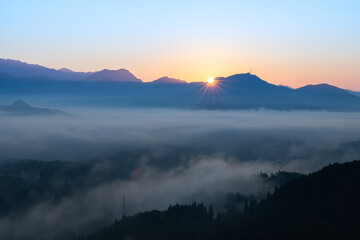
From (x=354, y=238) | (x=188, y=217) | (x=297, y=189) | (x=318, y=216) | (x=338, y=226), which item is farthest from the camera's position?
(x=188, y=217)

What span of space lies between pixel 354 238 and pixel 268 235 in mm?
28910

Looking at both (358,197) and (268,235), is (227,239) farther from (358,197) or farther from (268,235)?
(358,197)

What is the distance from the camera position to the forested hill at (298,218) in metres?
A: 125

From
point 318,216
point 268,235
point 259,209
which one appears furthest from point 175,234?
point 318,216

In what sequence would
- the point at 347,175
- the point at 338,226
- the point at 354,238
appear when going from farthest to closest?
the point at 347,175, the point at 338,226, the point at 354,238

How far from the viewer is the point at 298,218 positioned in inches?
5359

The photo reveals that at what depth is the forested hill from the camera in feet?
410

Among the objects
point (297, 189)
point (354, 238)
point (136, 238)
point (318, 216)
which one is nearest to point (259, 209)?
point (297, 189)

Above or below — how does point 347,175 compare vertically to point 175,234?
above

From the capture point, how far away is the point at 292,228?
12825cm

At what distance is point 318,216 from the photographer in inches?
5276

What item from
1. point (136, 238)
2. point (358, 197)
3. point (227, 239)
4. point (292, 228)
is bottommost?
point (136, 238)

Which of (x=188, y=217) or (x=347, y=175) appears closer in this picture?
(x=347, y=175)

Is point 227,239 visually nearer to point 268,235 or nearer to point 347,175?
point 268,235
